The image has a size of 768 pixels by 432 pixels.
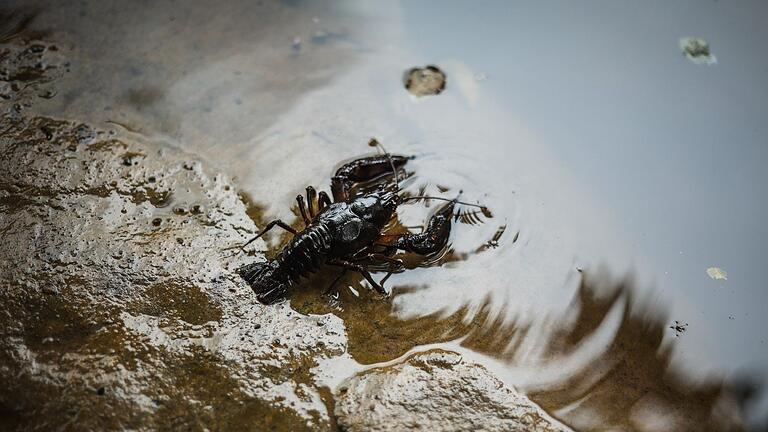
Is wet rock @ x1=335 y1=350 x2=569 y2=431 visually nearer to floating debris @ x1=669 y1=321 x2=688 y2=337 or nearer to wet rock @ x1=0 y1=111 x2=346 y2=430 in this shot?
wet rock @ x1=0 y1=111 x2=346 y2=430

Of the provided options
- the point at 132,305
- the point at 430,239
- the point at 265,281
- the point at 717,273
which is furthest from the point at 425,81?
the point at 132,305

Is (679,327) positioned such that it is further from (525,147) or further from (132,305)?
(132,305)

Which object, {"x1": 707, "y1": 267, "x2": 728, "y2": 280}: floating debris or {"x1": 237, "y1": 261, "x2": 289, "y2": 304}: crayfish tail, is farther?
{"x1": 707, "y1": 267, "x2": 728, "y2": 280}: floating debris

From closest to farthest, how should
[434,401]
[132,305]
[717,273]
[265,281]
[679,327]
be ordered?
[434,401], [132,305], [265,281], [679,327], [717,273]

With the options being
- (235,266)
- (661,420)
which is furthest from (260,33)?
(661,420)

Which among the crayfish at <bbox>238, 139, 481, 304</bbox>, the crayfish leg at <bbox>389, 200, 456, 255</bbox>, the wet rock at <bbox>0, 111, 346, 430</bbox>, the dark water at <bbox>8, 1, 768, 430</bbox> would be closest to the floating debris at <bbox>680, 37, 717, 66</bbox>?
the dark water at <bbox>8, 1, 768, 430</bbox>
